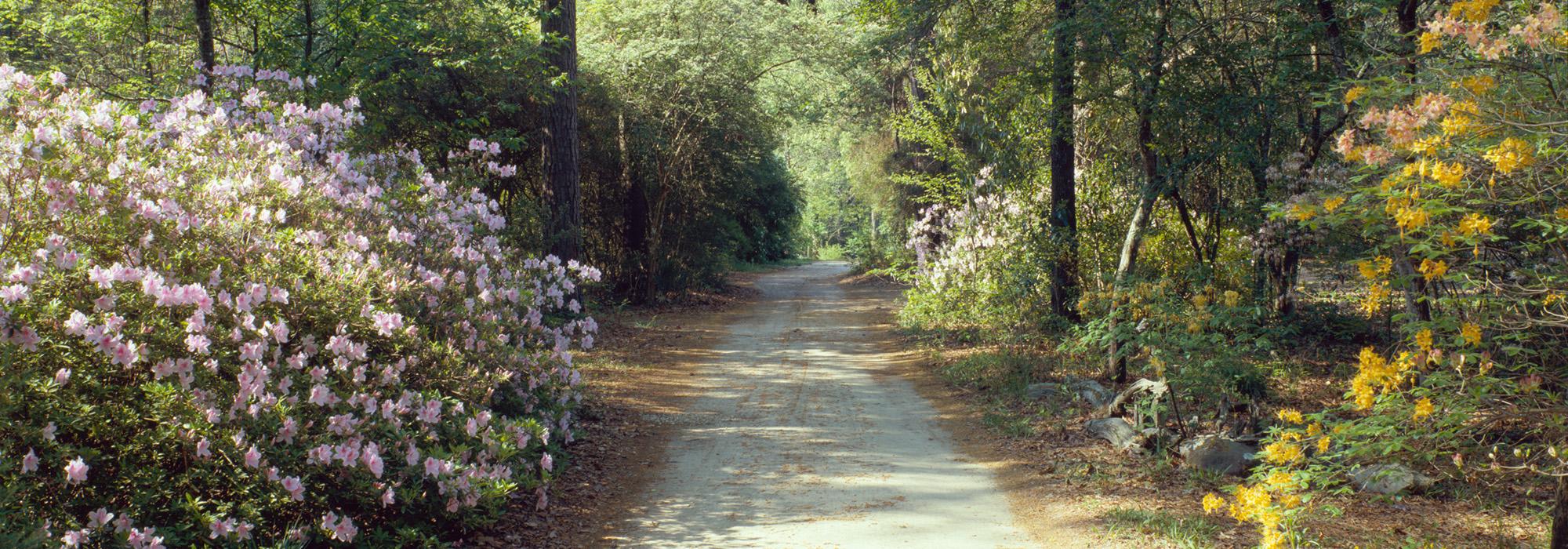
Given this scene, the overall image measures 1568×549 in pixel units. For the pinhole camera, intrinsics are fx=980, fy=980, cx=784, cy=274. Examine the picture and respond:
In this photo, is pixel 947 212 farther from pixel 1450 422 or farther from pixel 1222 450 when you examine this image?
pixel 1450 422

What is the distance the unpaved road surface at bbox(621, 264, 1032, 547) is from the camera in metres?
5.23

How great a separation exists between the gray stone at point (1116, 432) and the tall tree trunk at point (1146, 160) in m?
1.10

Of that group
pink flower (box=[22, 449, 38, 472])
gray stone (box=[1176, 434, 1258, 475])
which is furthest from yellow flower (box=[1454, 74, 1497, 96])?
pink flower (box=[22, 449, 38, 472])

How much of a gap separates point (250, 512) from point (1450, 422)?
4.70m

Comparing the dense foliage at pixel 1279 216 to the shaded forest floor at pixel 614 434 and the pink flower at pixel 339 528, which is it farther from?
the pink flower at pixel 339 528

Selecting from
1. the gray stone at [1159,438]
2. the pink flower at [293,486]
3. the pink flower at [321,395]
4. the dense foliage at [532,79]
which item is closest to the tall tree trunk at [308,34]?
the dense foliage at [532,79]

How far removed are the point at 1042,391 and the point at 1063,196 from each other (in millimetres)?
3482

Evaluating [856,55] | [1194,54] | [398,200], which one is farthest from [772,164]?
[398,200]

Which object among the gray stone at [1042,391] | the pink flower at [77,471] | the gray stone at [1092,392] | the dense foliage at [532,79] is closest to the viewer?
the pink flower at [77,471]

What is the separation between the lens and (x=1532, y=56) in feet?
14.4

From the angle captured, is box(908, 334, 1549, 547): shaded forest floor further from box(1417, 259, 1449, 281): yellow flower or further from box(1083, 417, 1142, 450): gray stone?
box(1417, 259, 1449, 281): yellow flower

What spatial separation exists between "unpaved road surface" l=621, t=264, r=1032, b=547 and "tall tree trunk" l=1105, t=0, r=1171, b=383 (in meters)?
1.95

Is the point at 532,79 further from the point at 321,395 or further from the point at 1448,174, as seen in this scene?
the point at 1448,174

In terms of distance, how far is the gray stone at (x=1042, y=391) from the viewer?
9102 mm
